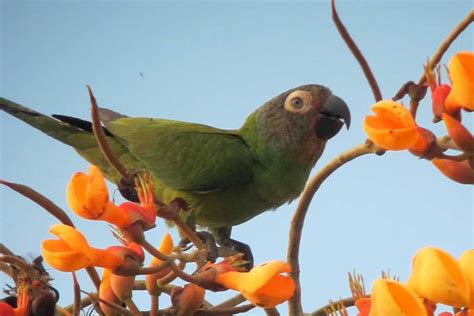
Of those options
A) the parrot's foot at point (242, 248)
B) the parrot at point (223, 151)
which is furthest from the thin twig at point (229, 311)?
the parrot at point (223, 151)

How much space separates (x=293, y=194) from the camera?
3.37m

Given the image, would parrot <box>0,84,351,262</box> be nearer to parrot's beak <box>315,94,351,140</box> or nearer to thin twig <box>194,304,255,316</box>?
→ parrot's beak <box>315,94,351,140</box>

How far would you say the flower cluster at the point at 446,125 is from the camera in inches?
41.5

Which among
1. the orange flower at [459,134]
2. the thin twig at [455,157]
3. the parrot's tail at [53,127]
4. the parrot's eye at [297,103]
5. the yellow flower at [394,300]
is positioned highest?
the parrot's tail at [53,127]

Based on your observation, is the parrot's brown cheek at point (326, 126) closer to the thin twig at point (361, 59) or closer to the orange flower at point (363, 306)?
the thin twig at point (361, 59)

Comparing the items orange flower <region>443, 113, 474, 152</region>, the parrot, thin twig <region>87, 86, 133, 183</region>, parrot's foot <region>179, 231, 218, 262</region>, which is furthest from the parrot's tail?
orange flower <region>443, 113, 474, 152</region>

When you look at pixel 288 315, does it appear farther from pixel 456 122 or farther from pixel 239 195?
pixel 239 195

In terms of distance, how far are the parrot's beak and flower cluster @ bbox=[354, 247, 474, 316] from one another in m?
2.26

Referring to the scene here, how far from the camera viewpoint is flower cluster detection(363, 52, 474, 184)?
1.05 metres

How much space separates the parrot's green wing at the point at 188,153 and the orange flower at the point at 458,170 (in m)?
2.08

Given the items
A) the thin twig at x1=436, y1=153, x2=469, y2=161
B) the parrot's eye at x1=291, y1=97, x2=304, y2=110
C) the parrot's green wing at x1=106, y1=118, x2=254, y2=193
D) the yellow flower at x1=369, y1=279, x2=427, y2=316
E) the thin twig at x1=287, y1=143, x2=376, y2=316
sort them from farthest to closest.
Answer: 1. the parrot's eye at x1=291, y1=97, x2=304, y2=110
2. the parrot's green wing at x1=106, y1=118, x2=254, y2=193
3. the thin twig at x1=287, y1=143, x2=376, y2=316
4. the thin twig at x1=436, y1=153, x2=469, y2=161
5. the yellow flower at x1=369, y1=279, x2=427, y2=316

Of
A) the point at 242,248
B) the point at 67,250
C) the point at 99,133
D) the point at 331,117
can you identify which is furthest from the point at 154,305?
the point at 331,117

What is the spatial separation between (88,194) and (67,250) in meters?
0.10

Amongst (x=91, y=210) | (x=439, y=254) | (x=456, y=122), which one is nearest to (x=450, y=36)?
(x=456, y=122)
